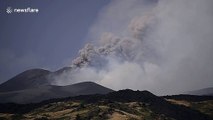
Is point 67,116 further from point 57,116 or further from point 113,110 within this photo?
point 113,110

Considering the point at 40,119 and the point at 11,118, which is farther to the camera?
the point at 11,118

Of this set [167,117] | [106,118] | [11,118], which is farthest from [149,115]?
[11,118]

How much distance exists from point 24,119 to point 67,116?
22941mm

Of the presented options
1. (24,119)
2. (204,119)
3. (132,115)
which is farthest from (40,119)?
(204,119)

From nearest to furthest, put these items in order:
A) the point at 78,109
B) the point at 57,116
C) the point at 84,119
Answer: the point at 84,119 → the point at 57,116 → the point at 78,109

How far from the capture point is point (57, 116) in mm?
178625

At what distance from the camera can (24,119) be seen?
174000 millimetres

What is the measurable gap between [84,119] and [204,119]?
78.0 meters

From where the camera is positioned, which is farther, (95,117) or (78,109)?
(78,109)

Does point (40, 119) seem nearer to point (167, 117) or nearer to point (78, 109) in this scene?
point (78, 109)

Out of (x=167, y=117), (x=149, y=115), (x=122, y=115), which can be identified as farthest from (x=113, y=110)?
(x=167, y=117)

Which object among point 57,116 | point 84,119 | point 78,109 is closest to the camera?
point 84,119

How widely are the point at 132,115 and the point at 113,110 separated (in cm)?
1101

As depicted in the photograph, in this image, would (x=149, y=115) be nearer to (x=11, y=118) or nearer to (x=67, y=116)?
(x=67, y=116)
